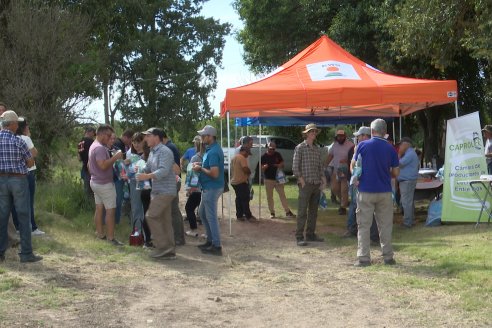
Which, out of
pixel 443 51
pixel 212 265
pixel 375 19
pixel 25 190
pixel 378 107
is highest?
pixel 375 19

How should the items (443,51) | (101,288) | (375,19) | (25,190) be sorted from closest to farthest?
Answer: (101,288) < (25,190) < (443,51) < (375,19)

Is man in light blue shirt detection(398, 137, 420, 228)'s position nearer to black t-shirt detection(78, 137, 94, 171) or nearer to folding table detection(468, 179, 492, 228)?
folding table detection(468, 179, 492, 228)

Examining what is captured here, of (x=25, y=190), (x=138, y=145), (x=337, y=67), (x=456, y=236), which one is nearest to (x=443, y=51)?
(x=337, y=67)

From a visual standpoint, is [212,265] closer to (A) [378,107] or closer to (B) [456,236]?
(B) [456,236]

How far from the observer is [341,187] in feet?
44.1

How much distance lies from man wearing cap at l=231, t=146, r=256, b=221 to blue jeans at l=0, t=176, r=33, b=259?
543 cm

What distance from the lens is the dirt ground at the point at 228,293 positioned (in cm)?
562

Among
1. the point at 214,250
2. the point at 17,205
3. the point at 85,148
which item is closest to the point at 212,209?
the point at 214,250

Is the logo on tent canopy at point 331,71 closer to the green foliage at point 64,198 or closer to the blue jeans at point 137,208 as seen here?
the blue jeans at point 137,208

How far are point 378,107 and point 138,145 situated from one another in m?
6.98

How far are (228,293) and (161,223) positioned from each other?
6.83 ft

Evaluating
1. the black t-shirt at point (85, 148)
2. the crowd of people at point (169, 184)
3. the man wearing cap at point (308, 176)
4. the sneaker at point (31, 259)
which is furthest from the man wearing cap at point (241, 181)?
the sneaker at point (31, 259)

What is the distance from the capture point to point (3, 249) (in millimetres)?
7809

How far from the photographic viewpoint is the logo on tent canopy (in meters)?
11.1
